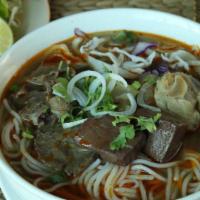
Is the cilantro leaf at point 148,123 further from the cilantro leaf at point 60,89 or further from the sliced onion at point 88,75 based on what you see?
the cilantro leaf at point 60,89

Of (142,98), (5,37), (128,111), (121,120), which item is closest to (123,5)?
(5,37)

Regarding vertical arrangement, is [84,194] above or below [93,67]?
below

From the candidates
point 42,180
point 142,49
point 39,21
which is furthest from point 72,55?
point 42,180

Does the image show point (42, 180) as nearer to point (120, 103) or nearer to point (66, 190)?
point (66, 190)

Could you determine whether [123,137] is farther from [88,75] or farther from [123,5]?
[123,5]

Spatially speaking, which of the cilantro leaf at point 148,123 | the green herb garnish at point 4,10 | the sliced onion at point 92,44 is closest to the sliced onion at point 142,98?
the cilantro leaf at point 148,123

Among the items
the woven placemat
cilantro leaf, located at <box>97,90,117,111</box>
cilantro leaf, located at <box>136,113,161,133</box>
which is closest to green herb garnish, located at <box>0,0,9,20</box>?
the woven placemat
